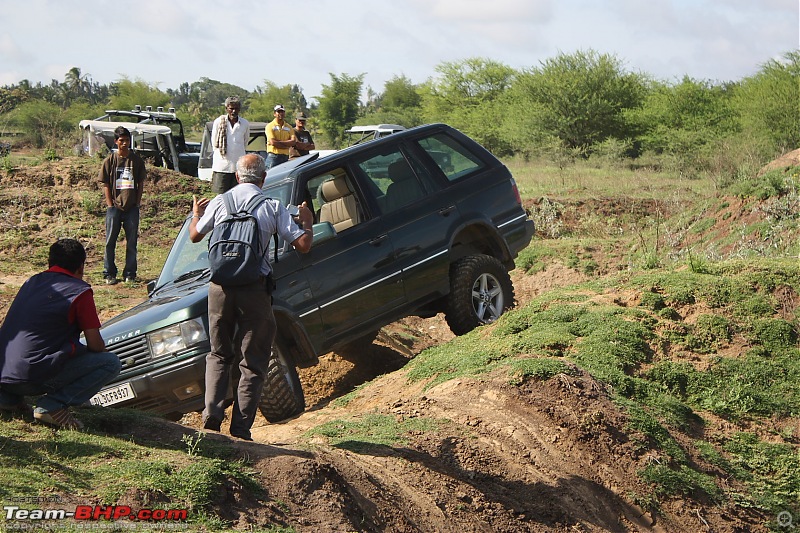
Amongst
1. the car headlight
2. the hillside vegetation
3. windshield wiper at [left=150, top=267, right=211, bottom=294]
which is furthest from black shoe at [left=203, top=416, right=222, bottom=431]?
windshield wiper at [left=150, top=267, right=211, bottom=294]

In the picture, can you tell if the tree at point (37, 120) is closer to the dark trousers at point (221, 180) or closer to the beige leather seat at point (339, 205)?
the dark trousers at point (221, 180)

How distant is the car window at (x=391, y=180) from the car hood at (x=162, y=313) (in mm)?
1901

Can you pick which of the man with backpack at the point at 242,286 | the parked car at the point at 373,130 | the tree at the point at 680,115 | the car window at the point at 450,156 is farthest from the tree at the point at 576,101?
the man with backpack at the point at 242,286

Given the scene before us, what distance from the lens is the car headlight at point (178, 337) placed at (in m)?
6.95

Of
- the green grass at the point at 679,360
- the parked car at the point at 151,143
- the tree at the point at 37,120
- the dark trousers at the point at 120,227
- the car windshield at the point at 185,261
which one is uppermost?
the tree at the point at 37,120

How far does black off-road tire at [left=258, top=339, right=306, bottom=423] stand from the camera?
7.32 metres

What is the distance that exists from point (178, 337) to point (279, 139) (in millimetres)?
7312

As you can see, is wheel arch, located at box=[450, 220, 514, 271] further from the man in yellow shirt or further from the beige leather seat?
the man in yellow shirt

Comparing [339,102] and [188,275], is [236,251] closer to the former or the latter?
[188,275]

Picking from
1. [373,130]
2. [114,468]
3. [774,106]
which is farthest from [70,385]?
[774,106]

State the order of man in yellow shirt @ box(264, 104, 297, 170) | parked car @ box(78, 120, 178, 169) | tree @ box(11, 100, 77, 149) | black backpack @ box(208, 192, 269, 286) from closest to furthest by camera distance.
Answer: black backpack @ box(208, 192, 269, 286), man in yellow shirt @ box(264, 104, 297, 170), parked car @ box(78, 120, 178, 169), tree @ box(11, 100, 77, 149)

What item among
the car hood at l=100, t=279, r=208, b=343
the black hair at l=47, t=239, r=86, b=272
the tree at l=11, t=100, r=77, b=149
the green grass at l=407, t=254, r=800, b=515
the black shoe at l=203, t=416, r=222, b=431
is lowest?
the green grass at l=407, t=254, r=800, b=515

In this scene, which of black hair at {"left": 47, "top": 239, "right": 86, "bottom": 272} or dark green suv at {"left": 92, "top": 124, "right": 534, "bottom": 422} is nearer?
black hair at {"left": 47, "top": 239, "right": 86, "bottom": 272}

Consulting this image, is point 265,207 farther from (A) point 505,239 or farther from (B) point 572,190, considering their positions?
(B) point 572,190
